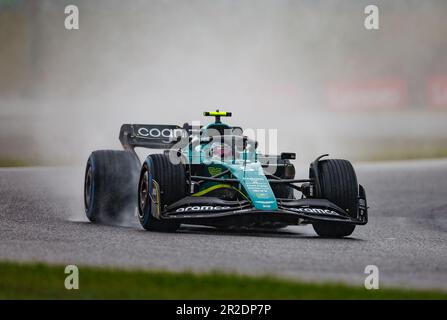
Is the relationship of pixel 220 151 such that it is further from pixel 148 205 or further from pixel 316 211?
pixel 316 211

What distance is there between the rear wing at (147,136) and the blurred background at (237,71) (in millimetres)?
13520

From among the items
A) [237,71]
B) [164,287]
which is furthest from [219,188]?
[237,71]

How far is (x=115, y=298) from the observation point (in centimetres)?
823

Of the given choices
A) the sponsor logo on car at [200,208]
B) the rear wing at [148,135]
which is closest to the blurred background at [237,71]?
the rear wing at [148,135]

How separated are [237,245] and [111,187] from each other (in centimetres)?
329

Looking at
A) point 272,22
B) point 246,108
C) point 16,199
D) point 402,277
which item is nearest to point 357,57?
point 272,22

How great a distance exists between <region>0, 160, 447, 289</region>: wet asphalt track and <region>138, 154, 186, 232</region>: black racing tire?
0.67 ft

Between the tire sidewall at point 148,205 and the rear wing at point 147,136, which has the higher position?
the rear wing at point 147,136

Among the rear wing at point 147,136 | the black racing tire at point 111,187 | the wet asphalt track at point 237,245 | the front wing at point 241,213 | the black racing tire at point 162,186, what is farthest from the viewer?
the rear wing at point 147,136

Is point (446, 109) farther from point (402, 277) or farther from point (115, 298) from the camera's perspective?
point (115, 298)

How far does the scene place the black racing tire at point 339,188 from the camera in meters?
13.5

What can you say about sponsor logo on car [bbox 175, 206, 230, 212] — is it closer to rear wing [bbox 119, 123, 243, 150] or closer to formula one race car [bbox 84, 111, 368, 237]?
formula one race car [bbox 84, 111, 368, 237]

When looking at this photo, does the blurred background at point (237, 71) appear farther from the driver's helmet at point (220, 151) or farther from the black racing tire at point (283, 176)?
the driver's helmet at point (220, 151)
